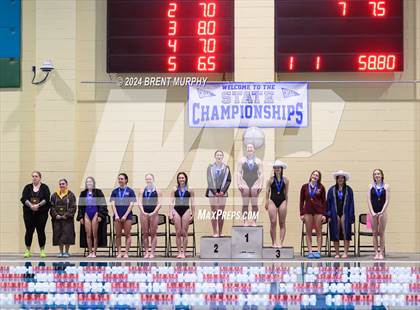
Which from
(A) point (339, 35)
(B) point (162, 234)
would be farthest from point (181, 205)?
(A) point (339, 35)

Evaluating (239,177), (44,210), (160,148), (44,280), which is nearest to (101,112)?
(160,148)

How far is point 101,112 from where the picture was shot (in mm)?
17641

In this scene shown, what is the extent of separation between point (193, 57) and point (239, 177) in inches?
114

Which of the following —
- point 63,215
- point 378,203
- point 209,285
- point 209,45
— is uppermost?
point 209,45

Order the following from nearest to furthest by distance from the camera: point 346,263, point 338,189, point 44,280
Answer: point 44,280 → point 346,263 → point 338,189

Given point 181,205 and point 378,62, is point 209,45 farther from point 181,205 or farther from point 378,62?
point 181,205

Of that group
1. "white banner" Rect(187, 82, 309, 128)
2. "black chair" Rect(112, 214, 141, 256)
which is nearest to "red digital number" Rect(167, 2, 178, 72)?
"white banner" Rect(187, 82, 309, 128)

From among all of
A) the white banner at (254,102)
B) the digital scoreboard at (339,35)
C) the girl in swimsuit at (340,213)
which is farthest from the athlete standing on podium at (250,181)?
the digital scoreboard at (339,35)

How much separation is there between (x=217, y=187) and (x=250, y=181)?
626mm

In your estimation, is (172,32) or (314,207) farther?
(172,32)

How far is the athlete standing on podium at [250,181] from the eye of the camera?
1506cm

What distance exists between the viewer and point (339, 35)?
16.6 meters

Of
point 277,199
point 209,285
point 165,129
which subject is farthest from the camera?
point 165,129

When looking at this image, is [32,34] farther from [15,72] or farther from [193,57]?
[193,57]
